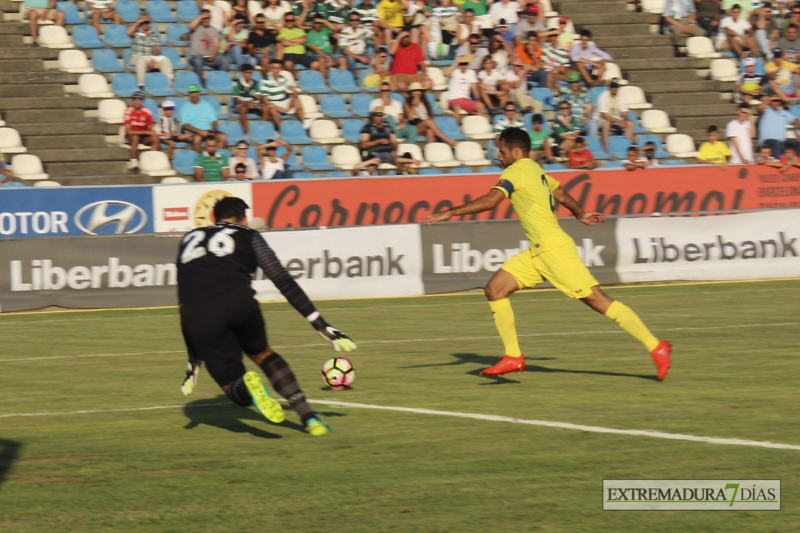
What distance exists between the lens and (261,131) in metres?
22.8

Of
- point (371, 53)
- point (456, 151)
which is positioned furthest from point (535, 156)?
point (371, 53)

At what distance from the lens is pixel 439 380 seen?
10492 mm

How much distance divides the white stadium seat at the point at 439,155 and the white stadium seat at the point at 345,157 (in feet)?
5.09

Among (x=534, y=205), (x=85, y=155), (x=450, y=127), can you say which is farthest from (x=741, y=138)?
(x=534, y=205)

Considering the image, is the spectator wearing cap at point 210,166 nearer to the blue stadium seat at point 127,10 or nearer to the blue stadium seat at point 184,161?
the blue stadium seat at point 184,161

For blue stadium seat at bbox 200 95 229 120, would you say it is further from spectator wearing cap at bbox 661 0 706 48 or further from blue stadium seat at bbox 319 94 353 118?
spectator wearing cap at bbox 661 0 706 48

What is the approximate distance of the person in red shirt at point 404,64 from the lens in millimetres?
24344

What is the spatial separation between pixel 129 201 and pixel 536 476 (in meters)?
15.0

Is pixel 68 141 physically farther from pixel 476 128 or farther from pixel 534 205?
pixel 534 205

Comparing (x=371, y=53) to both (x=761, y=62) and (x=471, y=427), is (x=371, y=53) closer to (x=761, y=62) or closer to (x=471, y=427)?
(x=761, y=62)

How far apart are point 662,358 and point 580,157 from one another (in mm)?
13638

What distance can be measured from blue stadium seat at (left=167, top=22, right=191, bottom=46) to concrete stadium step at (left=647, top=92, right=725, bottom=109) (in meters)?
11.7

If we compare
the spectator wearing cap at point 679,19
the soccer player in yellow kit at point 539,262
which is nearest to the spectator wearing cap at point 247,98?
the spectator wearing cap at point 679,19

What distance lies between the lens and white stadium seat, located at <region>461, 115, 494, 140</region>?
24.4m
